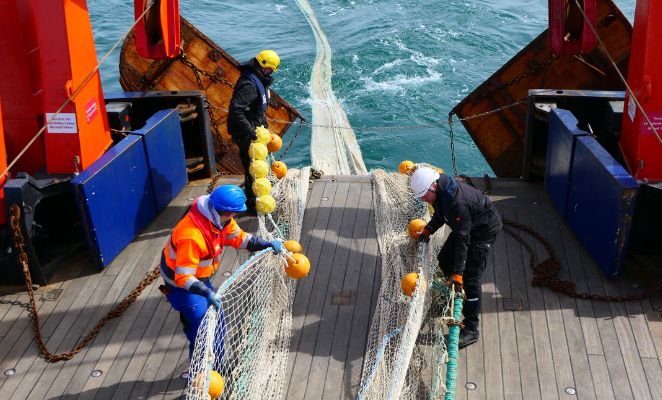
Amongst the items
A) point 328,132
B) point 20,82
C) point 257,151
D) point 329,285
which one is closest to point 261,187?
point 257,151

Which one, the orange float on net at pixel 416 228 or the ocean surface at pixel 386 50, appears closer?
the orange float on net at pixel 416 228

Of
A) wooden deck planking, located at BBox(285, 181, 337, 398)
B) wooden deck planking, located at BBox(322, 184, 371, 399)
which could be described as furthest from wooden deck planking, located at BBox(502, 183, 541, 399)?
wooden deck planking, located at BBox(285, 181, 337, 398)

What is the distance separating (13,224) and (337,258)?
2.86 m

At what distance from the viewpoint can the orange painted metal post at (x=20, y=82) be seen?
6.74m

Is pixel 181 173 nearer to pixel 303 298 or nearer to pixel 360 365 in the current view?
pixel 303 298

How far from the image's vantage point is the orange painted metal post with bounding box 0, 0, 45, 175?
674cm

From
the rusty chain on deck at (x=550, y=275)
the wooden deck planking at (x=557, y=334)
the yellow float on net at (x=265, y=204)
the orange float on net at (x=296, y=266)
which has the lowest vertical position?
the wooden deck planking at (x=557, y=334)

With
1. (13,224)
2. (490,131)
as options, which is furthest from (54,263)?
(490,131)

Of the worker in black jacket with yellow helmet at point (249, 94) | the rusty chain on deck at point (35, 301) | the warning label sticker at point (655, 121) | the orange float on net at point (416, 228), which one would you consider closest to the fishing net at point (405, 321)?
the orange float on net at point (416, 228)

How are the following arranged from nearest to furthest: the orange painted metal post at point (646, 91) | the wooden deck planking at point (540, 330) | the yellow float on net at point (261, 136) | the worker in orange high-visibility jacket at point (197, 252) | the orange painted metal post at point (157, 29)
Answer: the worker in orange high-visibility jacket at point (197, 252) < the wooden deck planking at point (540, 330) < the orange painted metal post at point (646, 91) < the yellow float on net at point (261, 136) < the orange painted metal post at point (157, 29)

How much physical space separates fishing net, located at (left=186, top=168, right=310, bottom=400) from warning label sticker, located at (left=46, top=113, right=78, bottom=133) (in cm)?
201

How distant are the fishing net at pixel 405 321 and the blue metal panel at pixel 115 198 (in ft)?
7.96

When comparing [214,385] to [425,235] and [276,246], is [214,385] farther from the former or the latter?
[425,235]

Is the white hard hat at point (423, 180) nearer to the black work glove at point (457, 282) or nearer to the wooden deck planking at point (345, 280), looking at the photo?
the black work glove at point (457, 282)
